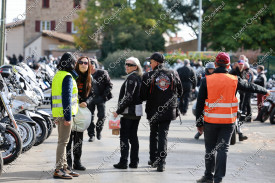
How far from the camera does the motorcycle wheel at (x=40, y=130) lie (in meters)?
10.7

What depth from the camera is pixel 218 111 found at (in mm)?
7406

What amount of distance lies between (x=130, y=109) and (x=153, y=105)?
14.3 inches

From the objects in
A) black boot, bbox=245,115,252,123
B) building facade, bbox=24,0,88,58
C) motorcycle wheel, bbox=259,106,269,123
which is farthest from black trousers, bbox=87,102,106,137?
building facade, bbox=24,0,88,58

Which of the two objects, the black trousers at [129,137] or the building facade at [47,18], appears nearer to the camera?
the black trousers at [129,137]

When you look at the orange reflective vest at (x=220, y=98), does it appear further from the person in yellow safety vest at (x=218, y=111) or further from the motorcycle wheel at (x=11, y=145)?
the motorcycle wheel at (x=11, y=145)

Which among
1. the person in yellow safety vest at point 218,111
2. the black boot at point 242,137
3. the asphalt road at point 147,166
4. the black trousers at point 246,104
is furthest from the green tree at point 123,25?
the person in yellow safety vest at point 218,111

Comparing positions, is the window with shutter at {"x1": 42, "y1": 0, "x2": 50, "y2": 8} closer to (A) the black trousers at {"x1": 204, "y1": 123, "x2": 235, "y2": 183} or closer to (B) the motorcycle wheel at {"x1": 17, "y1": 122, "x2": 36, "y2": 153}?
(B) the motorcycle wheel at {"x1": 17, "y1": 122, "x2": 36, "y2": 153}

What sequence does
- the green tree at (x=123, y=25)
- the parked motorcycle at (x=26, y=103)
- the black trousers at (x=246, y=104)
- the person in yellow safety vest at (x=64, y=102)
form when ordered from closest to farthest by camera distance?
the person in yellow safety vest at (x=64, y=102) < the parked motorcycle at (x=26, y=103) < the black trousers at (x=246, y=104) < the green tree at (x=123, y=25)

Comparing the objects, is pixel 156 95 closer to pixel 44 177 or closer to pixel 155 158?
pixel 155 158

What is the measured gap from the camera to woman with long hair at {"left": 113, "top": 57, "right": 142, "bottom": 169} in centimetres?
864

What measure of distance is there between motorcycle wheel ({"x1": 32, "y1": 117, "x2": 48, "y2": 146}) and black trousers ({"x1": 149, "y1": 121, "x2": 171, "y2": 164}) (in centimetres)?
275

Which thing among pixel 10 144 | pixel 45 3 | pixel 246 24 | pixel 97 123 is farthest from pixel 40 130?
pixel 45 3

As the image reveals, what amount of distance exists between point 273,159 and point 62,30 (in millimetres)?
74534

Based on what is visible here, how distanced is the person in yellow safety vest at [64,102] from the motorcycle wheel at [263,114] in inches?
387
